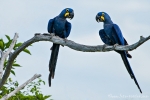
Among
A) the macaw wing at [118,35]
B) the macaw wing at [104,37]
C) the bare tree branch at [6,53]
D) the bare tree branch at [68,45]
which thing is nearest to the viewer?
the bare tree branch at [68,45]

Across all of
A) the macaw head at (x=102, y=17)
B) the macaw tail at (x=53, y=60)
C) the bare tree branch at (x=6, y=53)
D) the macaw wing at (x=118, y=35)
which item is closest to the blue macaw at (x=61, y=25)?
the macaw tail at (x=53, y=60)

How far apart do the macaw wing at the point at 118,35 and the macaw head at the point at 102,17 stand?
0.21 meters

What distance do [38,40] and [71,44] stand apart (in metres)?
0.64

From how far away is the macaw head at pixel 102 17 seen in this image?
27.5ft

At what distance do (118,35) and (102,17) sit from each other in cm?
51

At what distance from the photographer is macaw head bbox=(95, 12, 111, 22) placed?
838 cm

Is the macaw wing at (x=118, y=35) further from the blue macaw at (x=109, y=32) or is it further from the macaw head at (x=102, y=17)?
the macaw head at (x=102, y=17)

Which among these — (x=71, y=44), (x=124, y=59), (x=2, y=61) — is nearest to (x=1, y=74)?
(x=2, y=61)

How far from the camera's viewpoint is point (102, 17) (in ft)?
27.5

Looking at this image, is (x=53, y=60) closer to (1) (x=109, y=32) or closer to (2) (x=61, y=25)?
(2) (x=61, y=25)

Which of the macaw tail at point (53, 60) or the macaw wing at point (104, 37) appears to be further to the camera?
the macaw tail at point (53, 60)

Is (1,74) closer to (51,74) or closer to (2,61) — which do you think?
(2,61)

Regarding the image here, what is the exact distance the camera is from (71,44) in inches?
297

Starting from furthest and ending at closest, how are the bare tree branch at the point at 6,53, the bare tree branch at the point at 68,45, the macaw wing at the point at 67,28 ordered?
the macaw wing at the point at 67,28
the bare tree branch at the point at 6,53
the bare tree branch at the point at 68,45
